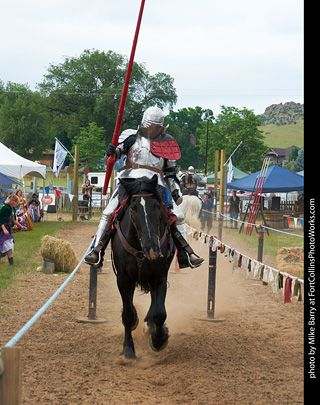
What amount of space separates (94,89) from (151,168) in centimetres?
7005

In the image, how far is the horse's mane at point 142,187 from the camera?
A: 19.9 ft

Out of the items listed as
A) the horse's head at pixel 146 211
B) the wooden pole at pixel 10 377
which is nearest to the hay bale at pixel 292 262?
the horse's head at pixel 146 211

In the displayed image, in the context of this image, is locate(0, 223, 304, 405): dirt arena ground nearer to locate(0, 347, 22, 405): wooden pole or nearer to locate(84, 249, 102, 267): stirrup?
locate(84, 249, 102, 267): stirrup

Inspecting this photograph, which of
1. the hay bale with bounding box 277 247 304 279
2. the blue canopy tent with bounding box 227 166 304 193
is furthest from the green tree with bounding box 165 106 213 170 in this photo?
the hay bale with bounding box 277 247 304 279

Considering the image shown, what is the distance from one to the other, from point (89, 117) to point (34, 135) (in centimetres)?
835

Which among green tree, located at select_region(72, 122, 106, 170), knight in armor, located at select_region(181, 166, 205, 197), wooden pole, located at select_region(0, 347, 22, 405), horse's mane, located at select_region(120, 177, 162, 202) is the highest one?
green tree, located at select_region(72, 122, 106, 170)

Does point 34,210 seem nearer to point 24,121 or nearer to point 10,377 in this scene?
point 10,377

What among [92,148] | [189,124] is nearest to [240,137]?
[92,148]

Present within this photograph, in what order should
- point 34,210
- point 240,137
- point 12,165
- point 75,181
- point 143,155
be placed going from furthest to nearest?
point 240,137 → point 75,181 → point 34,210 → point 12,165 → point 143,155

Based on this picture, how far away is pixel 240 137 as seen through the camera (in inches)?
2869

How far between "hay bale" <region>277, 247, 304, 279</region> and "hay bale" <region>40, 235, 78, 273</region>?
16.2 feet

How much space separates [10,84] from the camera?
70.2 metres

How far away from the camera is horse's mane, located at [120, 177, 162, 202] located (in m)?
6.07
